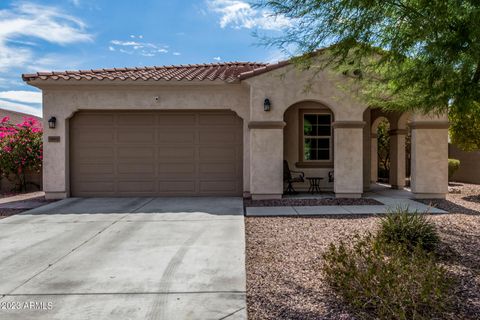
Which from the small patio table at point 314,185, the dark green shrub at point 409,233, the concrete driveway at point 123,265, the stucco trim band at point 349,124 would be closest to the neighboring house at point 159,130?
the stucco trim band at point 349,124

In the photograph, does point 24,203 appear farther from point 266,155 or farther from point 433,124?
point 433,124

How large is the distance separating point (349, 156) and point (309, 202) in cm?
190

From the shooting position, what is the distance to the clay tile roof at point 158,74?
10305mm

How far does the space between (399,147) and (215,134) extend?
297 inches

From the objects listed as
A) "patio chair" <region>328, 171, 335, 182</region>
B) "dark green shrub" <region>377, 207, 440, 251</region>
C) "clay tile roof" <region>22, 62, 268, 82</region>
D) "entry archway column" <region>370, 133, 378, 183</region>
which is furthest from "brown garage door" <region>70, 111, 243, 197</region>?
"entry archway column" <region>370, 133, 378, 183</region>

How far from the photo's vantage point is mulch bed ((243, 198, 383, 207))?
929cm

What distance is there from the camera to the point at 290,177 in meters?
10.9

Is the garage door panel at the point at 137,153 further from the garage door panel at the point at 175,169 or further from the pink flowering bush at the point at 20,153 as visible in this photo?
the pink flowering bush at the point at 20,153

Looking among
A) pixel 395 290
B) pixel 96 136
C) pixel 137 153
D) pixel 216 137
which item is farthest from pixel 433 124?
pixel 96 136

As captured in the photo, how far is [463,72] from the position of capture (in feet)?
13.8

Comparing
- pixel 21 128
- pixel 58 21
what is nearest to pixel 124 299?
pixel 58 21

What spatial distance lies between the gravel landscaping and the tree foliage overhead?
2280 millimetres

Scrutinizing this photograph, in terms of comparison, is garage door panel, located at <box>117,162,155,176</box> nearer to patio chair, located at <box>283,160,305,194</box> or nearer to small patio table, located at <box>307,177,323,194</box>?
patio chair, located at <box>283,160,305,194</box>

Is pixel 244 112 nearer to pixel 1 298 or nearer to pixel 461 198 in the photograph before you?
pixel 461 198
